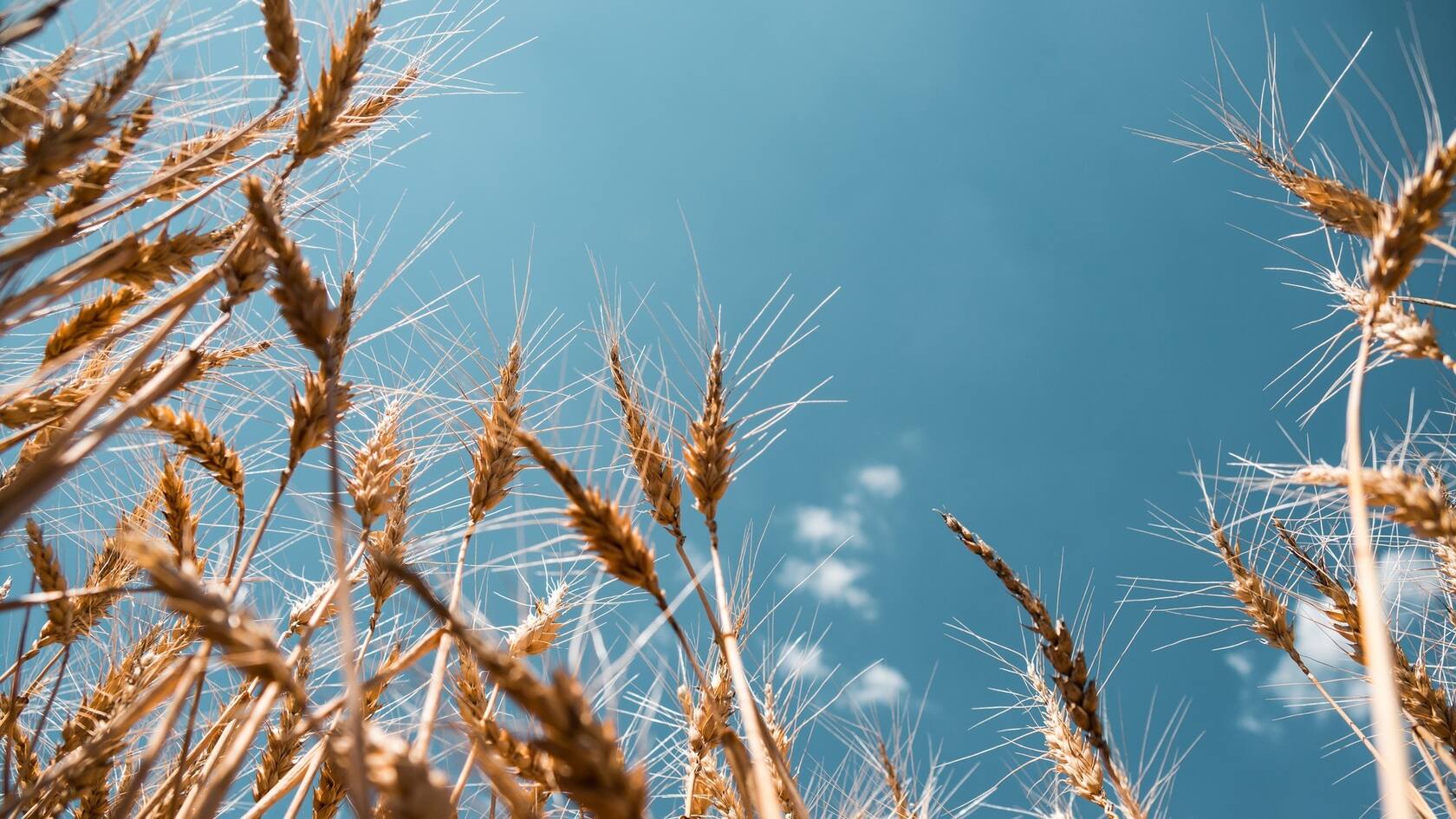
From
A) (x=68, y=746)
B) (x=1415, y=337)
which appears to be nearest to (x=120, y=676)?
(x=68, y=746)

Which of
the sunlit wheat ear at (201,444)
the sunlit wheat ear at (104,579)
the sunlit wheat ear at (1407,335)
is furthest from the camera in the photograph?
the sunlit wheat ear at (104,579)

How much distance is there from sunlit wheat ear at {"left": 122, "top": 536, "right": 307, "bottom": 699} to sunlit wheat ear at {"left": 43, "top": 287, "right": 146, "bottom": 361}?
1257mm

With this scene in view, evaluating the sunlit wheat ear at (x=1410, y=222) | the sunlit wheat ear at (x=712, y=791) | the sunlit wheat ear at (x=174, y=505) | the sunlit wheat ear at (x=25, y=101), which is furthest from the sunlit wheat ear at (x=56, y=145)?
the sunlit wheat ear at (x=1410, y=222)

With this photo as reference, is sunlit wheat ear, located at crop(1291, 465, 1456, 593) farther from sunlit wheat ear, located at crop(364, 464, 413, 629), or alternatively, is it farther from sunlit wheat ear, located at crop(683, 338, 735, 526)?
sunlit wheat ear, located at crop(364, 464, 413, 629)

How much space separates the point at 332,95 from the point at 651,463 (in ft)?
3.99

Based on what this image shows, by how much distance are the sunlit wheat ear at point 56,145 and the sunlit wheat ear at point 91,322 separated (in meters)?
0.30

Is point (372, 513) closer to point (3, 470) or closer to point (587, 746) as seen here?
point (3, 470)

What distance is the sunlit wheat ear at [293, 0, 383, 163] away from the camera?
1.80 metres

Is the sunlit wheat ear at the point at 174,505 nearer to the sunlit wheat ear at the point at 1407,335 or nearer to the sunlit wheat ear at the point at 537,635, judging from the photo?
the sunlit wheat ear at the point at 537,635

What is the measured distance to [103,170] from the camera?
167 cm

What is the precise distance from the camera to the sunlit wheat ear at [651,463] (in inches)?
60.7

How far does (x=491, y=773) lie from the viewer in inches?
29.5

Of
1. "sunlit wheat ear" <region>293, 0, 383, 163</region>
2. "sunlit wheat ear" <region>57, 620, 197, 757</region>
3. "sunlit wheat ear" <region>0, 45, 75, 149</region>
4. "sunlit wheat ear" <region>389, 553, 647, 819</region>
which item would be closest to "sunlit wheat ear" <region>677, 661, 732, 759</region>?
"sunlit wheat ear" <region>389, 553, 647, 819</region>

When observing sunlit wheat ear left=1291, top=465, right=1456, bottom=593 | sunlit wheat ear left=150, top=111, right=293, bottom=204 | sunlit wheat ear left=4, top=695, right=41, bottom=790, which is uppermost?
sunlit wheat ear left=150, top=111, right=293, bottom=204
